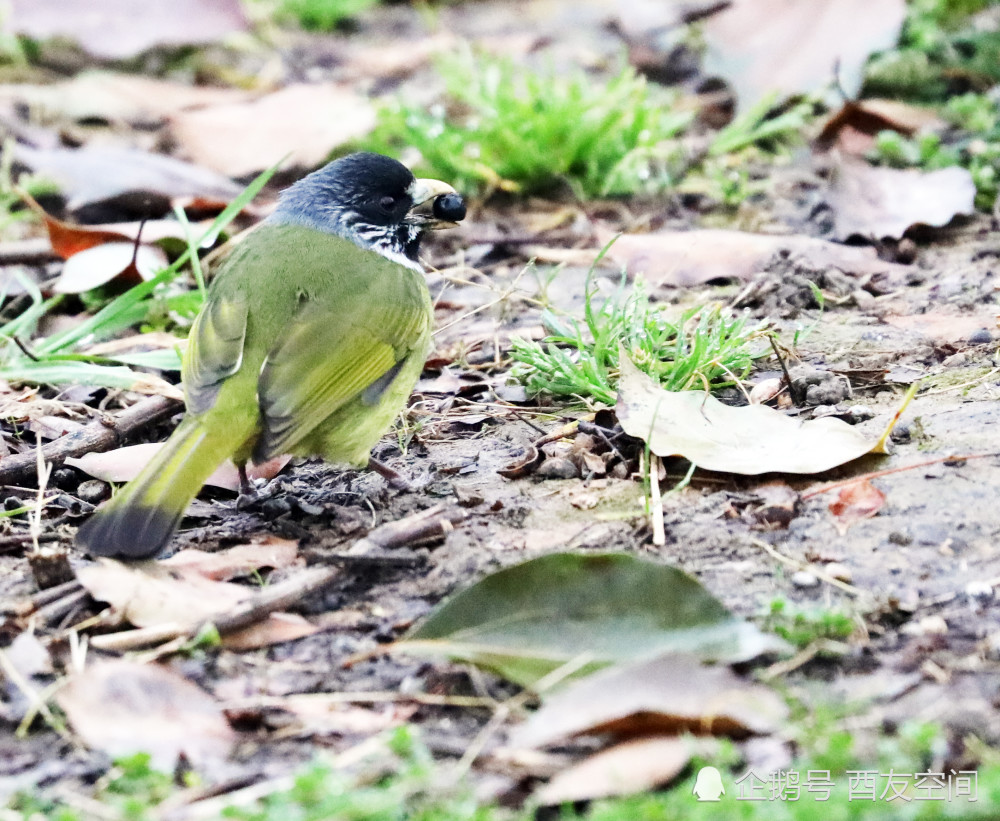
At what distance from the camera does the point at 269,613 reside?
3.19 m

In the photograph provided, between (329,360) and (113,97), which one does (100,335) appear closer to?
(329,360)

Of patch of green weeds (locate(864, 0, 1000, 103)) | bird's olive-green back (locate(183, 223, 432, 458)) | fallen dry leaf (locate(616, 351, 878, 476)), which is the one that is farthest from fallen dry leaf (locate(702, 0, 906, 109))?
fallen dry leaf (locate(616, 351, 878, 476))

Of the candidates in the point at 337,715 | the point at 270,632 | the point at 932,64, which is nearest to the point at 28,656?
the point at 270,632

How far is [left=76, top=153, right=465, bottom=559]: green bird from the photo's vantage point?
353 cm

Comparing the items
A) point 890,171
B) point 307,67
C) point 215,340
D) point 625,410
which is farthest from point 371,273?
point 307,67

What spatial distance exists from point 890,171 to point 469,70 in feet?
7.84

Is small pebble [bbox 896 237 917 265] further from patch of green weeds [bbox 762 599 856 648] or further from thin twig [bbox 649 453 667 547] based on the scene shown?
patch of green weeds [bbox 762 599 856 648]

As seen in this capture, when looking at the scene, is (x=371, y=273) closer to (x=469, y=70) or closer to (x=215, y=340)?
(x=215, y=340)

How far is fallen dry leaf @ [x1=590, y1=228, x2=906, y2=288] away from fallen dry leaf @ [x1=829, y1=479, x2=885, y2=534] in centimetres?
193

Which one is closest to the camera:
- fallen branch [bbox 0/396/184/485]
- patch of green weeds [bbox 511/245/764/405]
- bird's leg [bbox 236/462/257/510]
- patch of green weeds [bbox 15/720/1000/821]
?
patch of green weeds [bbox 15/720/1000/821]

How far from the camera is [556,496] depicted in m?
3.86

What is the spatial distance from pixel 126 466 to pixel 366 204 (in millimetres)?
1390

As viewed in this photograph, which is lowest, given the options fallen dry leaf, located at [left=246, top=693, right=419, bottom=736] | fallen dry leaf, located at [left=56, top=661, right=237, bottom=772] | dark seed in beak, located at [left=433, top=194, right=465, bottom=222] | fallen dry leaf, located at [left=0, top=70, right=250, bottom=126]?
fallen dry leaf, located at [left=0, top=70, right=250, bottom=126]

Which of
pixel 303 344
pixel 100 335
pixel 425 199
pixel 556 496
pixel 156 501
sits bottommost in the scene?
pixel 100 335
